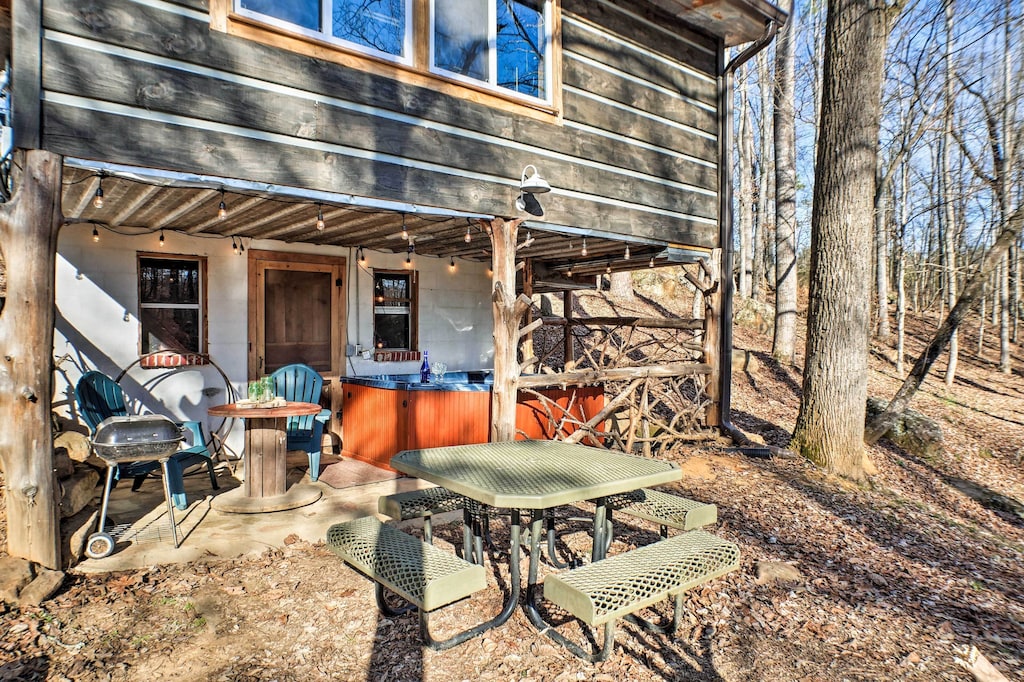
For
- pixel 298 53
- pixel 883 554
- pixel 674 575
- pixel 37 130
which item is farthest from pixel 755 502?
pixel 37 130

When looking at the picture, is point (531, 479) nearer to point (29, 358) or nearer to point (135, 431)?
point (135, 431)

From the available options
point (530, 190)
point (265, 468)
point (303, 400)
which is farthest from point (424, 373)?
point (530, 190)

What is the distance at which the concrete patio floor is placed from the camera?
3662mm

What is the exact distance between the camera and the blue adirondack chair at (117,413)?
4348 mm

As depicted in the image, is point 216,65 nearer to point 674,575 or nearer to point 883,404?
point 674,575

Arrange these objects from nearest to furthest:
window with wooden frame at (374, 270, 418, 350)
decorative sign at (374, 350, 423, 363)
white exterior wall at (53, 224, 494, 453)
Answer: white exterior wall at (53, 224, 494, 453) → decorative sign at (374, 350, 423, 363) → window with wooden frame at (374, 270, 418, 350)

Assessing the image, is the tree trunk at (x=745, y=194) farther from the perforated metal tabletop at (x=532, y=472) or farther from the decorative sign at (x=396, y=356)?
the perforated metal tabletop at (x=532, y=472)

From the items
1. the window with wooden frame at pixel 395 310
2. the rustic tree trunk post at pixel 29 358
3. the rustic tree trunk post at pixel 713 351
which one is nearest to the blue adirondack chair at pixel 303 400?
the window with wooden frame at pixel 395 310

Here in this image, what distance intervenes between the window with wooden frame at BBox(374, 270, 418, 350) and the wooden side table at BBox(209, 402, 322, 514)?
2566 millimetres

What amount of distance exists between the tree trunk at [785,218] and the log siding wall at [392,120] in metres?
6.80

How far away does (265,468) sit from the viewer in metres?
4.71

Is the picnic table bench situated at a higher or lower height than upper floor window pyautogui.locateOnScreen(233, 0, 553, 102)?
lower

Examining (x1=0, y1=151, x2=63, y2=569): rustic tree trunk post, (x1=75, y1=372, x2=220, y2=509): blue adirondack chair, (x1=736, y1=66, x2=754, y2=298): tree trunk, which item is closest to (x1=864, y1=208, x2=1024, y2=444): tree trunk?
(x1=75, y1=372, x2=220, y2=509): blue adirondack chair

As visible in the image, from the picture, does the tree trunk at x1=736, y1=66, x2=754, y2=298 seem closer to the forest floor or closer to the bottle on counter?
the bottle on counter
